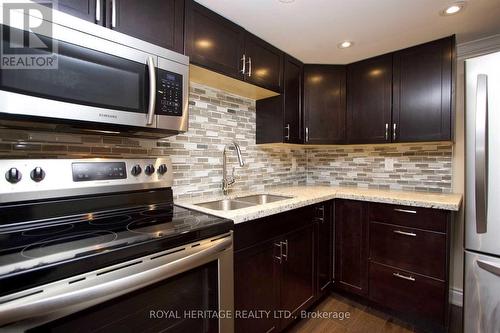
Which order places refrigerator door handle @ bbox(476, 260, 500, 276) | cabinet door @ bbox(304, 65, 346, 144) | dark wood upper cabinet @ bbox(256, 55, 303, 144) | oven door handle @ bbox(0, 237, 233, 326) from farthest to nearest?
cabinet door @ bbox(304, 65, 346, 144)
dark wood upper cabinet @ bbox(256, 55, 303, 144)
refrigerator door handle @ bbox(476, 260, 500, 276)
oven door handle @ bbox(0, 237, 233, 326)

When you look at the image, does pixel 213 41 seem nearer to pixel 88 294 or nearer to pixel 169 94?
pixel 169 94

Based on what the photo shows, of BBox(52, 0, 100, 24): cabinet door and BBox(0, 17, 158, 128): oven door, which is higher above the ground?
BBox(52, 0, 100, 24): cabinet door

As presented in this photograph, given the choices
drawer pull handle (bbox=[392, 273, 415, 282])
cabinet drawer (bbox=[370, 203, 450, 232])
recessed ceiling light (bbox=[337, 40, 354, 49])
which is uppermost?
recessed ceiling light (bbox=[337, 40, 354, 49])

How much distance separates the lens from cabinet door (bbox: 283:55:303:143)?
2.17m

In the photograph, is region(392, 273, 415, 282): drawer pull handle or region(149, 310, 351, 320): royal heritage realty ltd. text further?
region(392, 273, 415, 282): drawer pull handle

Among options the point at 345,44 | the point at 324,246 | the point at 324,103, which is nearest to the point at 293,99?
the point at 324,103

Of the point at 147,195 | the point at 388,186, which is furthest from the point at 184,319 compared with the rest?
the point at 388,186

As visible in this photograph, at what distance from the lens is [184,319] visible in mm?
978

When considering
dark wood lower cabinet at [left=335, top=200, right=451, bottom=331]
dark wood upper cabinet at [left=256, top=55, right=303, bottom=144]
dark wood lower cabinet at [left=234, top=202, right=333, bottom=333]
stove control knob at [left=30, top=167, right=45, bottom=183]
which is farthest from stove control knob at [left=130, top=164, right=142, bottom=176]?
dark wood lower cabinet at [left=335, top=200, right=451, bottom=331]

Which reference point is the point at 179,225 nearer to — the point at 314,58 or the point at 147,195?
the point at 147,195

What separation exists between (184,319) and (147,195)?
649 mm

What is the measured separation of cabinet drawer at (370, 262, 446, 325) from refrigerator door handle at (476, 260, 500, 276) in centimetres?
28

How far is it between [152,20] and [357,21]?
4.34ft
